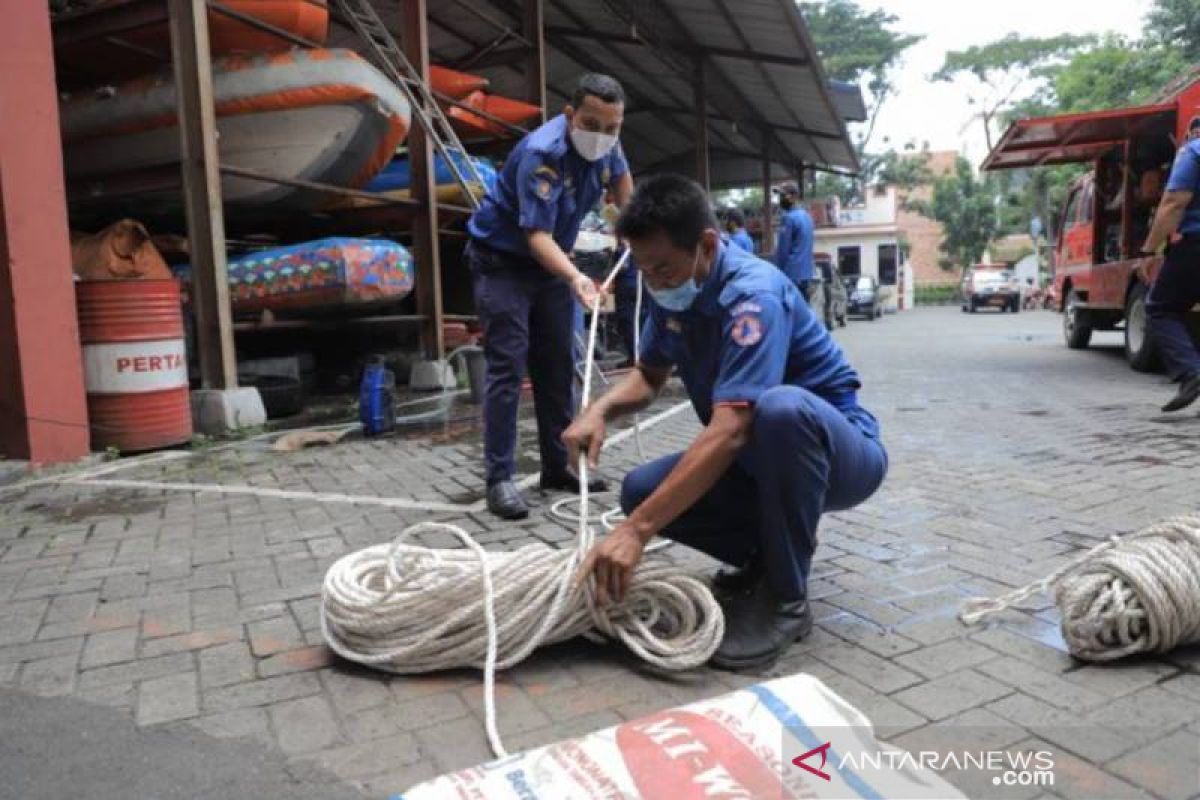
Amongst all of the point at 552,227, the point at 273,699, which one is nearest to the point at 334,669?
the point at 273,699

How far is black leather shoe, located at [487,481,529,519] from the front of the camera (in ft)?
11.2

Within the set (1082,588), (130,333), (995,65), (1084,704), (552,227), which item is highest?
(995,65)

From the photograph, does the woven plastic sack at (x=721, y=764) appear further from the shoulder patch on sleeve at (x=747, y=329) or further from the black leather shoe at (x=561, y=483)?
the black leather shoe at (x=561, y=483)

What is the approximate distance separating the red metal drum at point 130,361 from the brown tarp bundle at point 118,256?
0.20m

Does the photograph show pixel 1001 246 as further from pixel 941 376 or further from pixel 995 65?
pixel 941 376

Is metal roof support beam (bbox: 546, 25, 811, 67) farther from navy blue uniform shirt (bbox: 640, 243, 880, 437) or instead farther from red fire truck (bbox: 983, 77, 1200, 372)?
navy blue uniform shirt (bbox: 640, 243, 880, 437)

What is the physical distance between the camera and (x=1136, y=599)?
195cm

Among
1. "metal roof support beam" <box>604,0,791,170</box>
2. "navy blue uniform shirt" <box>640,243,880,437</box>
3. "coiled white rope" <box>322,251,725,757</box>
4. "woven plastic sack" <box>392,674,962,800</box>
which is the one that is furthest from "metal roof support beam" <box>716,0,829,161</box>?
"woven plastic sack" <box>392,674,962,800</box>

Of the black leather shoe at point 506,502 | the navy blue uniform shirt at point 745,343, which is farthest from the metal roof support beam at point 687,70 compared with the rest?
the navy blue uniform shirt at point 745,343

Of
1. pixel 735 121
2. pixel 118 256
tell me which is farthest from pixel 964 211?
pixel 118 256

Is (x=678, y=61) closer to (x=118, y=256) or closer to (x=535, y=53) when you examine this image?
(x=535, y=53)

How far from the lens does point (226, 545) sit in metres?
3.19

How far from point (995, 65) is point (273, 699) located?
48784 mm

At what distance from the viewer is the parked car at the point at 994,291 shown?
29.2m
